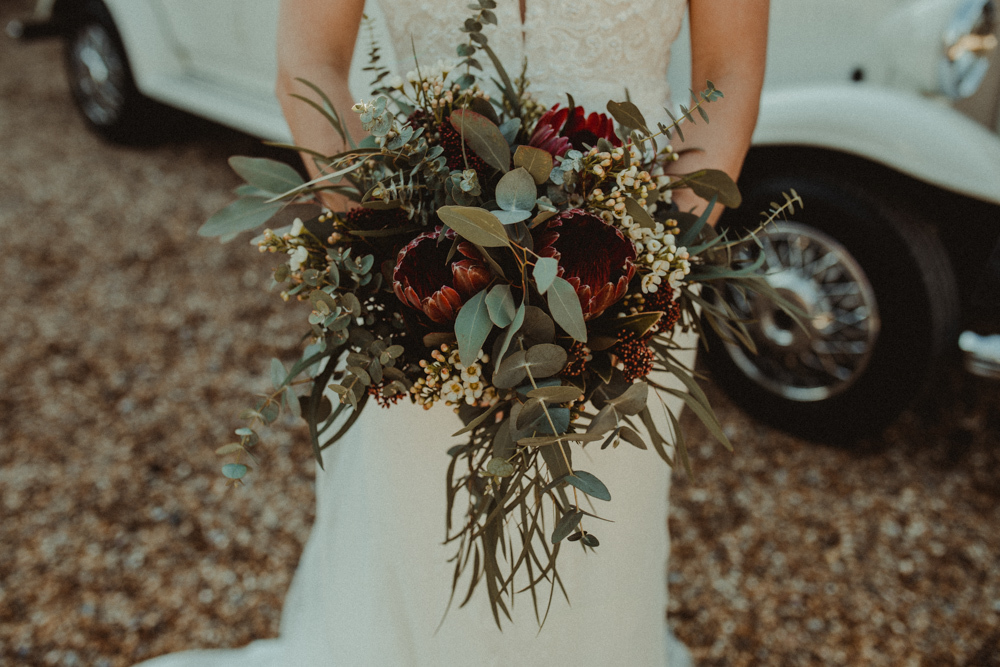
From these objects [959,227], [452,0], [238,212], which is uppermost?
[452,0]

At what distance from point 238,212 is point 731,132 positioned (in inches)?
33.1

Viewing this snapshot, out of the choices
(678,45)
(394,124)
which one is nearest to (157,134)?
(678,45)

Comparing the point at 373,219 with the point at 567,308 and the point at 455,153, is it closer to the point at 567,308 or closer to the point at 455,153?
the point at 455,153

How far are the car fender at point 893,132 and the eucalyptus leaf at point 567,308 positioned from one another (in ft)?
5.60

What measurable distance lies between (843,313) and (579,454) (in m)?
1.40

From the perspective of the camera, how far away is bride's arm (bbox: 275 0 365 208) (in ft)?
3.93

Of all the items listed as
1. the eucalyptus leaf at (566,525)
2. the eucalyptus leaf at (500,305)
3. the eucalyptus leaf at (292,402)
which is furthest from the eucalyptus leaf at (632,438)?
the eucalyptus leaf at (292,402)

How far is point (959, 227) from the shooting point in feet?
6.64

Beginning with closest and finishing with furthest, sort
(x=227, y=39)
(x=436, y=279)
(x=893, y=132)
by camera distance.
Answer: (x=436, y=279)
(x=893, y=132)
(x=227, y=39)

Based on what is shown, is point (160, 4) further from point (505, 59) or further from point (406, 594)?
point (406, 594)

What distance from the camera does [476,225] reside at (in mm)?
708

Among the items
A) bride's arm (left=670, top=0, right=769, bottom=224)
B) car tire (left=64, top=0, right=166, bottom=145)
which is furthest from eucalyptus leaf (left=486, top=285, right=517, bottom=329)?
car tire (left=64, top=0, right=166, bottom=145)

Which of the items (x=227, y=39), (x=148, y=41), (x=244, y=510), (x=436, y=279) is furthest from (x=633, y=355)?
(x=148, y=41)

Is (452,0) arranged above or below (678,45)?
above
